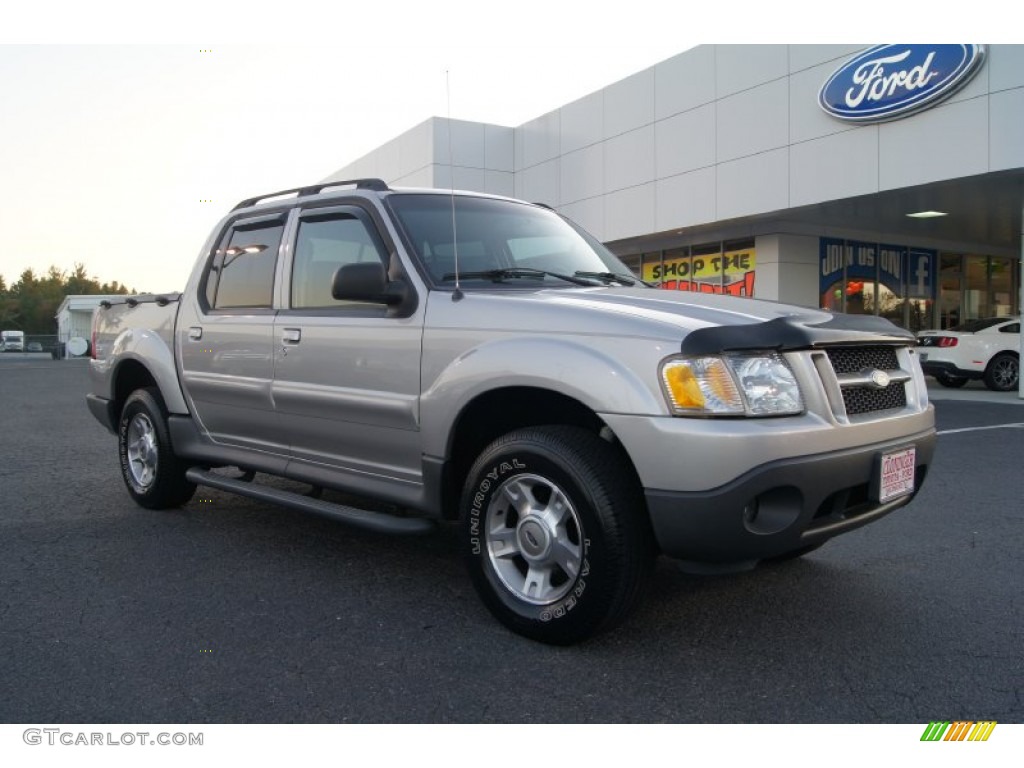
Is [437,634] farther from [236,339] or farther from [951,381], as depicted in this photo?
[951,381]

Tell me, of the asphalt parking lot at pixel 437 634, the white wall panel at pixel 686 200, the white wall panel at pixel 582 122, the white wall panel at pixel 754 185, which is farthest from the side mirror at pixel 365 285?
the white wall panel at pixel 582 122

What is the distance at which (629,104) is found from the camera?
20.4m

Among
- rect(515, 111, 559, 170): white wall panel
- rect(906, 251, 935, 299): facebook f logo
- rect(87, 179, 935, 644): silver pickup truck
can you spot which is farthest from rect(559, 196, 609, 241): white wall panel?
rect(87, 179, 935, 644): silver pickup truck

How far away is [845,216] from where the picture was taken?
18.3 metres

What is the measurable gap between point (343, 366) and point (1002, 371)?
51.5 ft

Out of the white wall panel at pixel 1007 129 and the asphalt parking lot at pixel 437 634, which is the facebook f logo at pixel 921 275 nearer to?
the white wall panel at pixel 1007 129

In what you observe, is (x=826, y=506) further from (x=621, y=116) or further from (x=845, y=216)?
(x=621, y=116)

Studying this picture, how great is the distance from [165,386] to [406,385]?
7.51 feet

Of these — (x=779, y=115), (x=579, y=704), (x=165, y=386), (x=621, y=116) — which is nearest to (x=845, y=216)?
(x=779, y=115)

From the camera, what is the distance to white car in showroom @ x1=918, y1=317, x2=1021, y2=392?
15.9m

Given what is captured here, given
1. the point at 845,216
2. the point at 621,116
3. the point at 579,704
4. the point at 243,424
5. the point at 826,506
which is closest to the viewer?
the point at 579,704

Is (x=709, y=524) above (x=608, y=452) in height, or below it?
below

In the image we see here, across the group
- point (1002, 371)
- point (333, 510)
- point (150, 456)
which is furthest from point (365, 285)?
point (1002, 371)

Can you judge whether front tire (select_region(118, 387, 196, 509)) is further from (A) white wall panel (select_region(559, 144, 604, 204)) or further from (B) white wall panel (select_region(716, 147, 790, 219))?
(A) white wall panel (select_region(559, 144, 604, 204))
